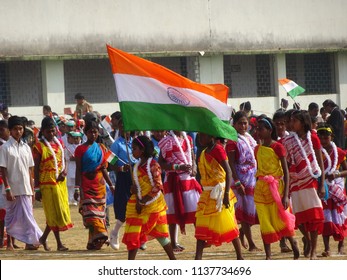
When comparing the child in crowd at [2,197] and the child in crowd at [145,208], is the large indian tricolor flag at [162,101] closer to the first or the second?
the child in crowd at [145,208]

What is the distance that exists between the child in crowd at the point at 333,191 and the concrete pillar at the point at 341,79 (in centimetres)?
2293

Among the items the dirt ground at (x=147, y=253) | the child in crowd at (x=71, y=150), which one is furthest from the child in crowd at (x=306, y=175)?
the child in crowd at (x=71, y=150)

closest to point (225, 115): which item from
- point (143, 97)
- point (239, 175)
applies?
point (143, 97)

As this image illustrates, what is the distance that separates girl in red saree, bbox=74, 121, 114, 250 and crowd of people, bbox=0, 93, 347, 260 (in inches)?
0.5

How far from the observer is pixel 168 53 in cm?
3534

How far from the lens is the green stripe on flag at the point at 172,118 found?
539 inches

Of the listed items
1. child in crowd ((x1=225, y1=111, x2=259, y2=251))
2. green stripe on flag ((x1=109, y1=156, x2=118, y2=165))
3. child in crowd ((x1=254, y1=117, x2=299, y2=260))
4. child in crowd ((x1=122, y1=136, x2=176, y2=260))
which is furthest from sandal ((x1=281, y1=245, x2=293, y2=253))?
child in crowd ((x1=122, y1=136, x2=176, y2=260))

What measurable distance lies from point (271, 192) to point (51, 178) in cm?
370

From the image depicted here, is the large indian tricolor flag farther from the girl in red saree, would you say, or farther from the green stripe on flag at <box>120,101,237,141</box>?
the girl in red saree

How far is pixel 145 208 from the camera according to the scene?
1391 centimetres

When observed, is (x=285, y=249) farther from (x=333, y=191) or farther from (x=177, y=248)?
(x=177, y=248)
